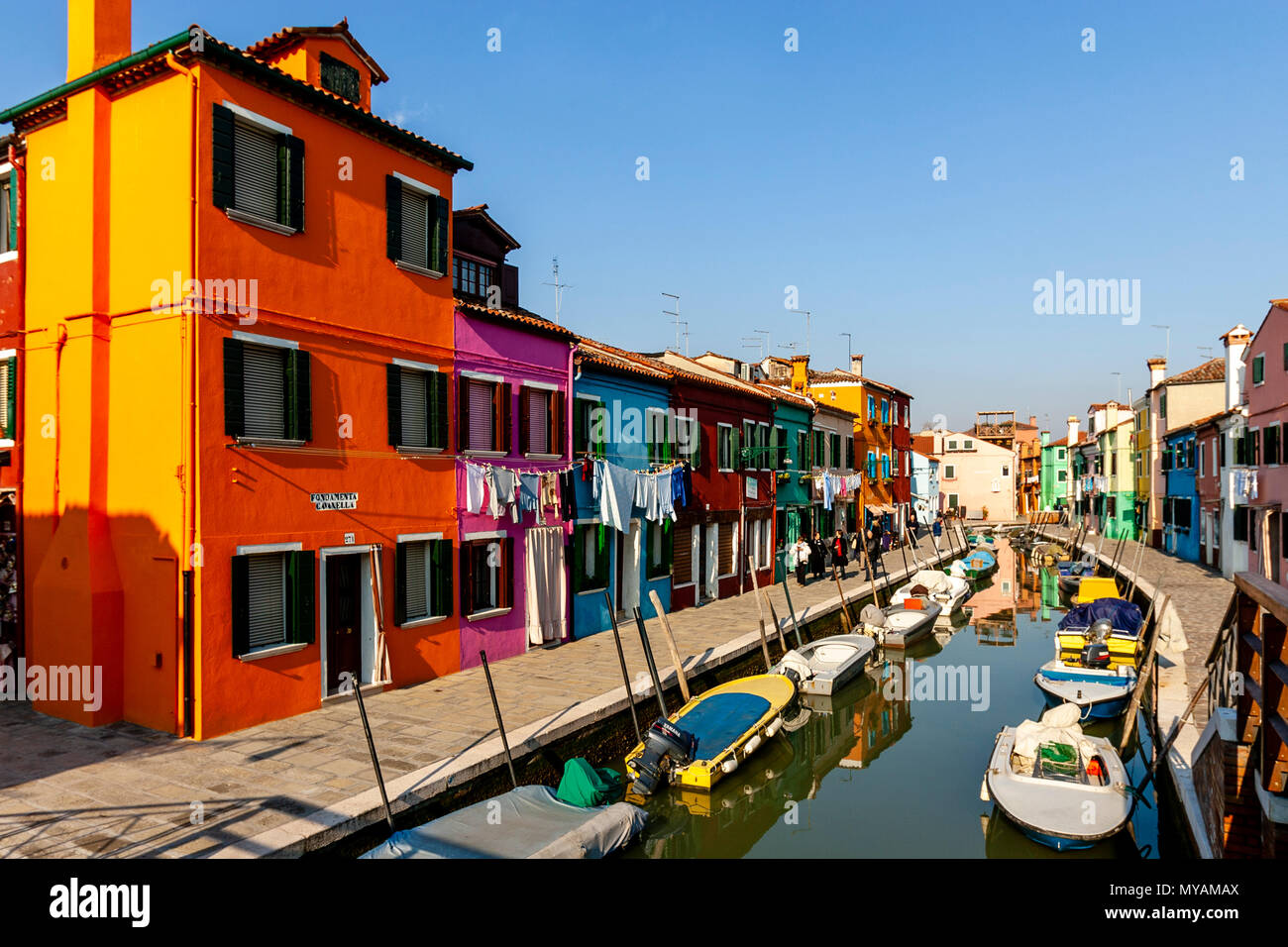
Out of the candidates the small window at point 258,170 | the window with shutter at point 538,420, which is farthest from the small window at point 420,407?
the small window at point 258,170

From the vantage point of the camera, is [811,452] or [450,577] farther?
[811,452]

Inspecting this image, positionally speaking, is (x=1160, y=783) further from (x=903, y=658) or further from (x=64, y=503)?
(x=64, y=503)

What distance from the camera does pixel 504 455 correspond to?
1761 centimetres

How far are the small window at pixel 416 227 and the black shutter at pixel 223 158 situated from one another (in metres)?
3.09

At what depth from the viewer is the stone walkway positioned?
8422 millimetres

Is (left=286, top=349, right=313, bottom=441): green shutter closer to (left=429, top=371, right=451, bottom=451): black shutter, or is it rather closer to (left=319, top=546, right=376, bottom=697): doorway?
(left=319, top=546, right=376, bottom=697): doorway

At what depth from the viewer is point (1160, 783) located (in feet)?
43.5

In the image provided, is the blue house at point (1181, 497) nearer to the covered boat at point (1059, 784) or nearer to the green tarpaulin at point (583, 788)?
the covered boat at point (1059, 784)

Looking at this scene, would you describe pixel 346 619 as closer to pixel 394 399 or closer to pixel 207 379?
pixel 394 399

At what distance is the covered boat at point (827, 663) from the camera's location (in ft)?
64.5

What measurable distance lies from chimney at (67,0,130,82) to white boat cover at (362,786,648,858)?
12752 mm
